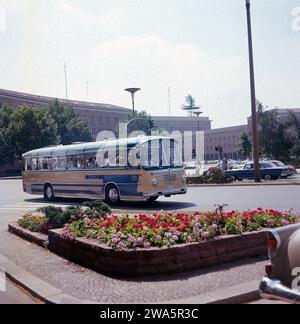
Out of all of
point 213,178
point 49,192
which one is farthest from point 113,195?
point 213,178

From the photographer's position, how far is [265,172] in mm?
30484

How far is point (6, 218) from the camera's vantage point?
1435cm

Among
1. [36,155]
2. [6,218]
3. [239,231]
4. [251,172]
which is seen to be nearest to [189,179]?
[251,172]

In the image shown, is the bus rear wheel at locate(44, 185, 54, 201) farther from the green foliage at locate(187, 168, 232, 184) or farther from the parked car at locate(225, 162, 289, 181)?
the parked car at locate(225, 162, 289, 181)

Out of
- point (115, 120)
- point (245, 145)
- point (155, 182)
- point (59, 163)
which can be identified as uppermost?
point (115, 120)

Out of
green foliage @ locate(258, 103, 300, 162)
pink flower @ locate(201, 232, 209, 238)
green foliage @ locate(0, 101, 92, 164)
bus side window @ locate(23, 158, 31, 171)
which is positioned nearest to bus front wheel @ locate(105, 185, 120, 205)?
bus side window @ locate(23, 158, 31, 171)

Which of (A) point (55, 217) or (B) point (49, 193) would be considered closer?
(A) point (55, 217)

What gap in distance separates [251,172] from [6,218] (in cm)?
2088

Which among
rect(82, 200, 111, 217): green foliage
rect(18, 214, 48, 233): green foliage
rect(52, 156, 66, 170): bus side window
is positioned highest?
rect(52, 156, 66, 170): bus side window

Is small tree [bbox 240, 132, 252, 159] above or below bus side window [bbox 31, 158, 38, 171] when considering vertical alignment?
above

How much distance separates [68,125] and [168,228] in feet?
223

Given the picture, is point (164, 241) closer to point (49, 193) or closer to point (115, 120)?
point (49, 193)

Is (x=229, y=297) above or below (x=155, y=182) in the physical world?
below

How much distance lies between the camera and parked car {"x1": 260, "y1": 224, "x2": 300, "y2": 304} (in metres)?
4.16
